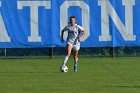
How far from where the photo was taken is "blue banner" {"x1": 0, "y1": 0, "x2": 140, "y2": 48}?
2989 cm

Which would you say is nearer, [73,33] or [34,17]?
[73,33]

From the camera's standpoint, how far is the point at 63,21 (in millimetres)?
30141

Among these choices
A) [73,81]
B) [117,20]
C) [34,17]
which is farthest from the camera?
[117,20]

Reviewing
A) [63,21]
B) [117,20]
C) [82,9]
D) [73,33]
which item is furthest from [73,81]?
[117,20]

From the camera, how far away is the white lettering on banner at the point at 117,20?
30.4 metres

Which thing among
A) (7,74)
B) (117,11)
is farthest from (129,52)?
(7,74)

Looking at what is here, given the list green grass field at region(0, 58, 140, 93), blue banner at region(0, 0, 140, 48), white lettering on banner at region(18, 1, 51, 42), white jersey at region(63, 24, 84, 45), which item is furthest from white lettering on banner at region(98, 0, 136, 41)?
white jersey at region(63, 24, 84, 45)

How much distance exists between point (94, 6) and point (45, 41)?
Result: 3.07 meters

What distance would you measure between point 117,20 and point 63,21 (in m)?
2.79

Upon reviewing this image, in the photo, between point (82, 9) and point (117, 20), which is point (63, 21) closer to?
point (82, 9)

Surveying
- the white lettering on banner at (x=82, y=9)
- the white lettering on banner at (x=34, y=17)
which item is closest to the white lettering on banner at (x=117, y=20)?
the white lettering on banner at (x=82, y=9)

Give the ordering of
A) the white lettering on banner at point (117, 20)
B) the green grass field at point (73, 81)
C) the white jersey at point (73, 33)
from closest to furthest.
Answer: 1. the green grass field at point (73, 81)
2. the white jersey at point (73, 33)
3. the white lettering on banner at point (117, 20)

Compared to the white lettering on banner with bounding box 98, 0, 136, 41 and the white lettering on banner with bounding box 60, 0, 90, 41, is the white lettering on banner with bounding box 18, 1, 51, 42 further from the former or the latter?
the white lettering on banner with bounding box 98, 0, 136, 41

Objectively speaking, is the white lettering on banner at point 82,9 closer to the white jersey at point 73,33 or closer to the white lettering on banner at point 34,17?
the white lettering on banner at point 34,17
